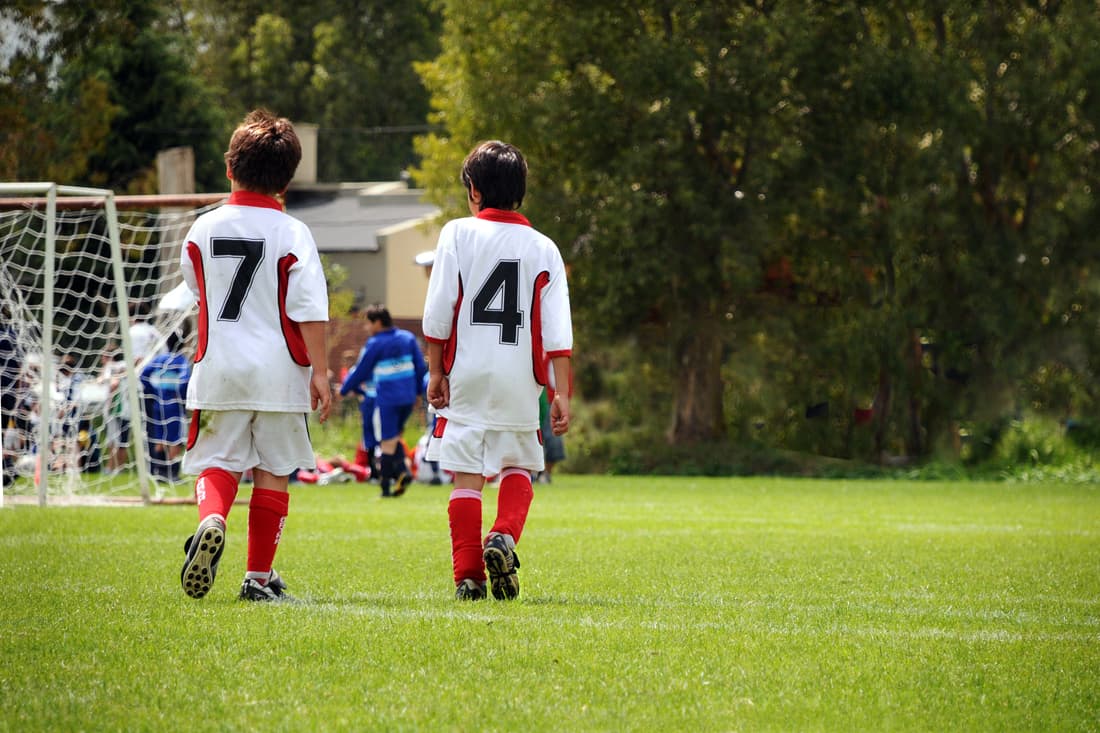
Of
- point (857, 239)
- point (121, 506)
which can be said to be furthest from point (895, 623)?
point (857, 239)

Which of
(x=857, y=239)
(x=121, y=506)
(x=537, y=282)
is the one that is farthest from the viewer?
(x=857, y=239)

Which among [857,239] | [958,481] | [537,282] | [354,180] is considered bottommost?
[958,481]

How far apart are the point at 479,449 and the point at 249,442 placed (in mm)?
993

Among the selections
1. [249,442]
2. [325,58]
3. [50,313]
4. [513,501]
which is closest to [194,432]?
[249,442]

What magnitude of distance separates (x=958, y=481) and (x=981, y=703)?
19336 millimetres

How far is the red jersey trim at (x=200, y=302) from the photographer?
661cm

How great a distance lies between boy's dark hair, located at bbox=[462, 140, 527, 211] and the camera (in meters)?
6.96

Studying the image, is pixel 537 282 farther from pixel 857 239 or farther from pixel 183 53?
pixel 183 53

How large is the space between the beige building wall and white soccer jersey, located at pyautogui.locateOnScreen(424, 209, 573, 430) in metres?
34.3

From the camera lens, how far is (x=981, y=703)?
448 cm

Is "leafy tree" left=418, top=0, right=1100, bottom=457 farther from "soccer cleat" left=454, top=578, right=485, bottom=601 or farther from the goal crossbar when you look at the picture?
"soccer cleat" left=454, top=578, right=485, bottom=601

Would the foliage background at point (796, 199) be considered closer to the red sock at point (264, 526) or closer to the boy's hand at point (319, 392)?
the boy's hand at point (319, 392)

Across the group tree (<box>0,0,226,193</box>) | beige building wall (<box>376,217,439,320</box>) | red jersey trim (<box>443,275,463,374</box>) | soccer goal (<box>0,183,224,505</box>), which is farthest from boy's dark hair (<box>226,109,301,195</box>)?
beige building wall (<box>376,217,439,320</box>)

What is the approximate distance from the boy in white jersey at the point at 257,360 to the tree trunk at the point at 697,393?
19.5 meters
